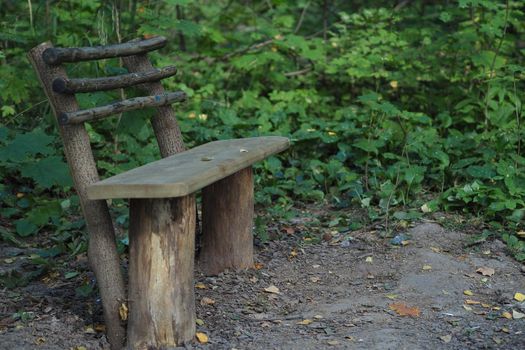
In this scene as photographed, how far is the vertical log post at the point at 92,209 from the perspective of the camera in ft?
11.0

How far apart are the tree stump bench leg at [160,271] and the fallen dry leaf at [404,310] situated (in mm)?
1033

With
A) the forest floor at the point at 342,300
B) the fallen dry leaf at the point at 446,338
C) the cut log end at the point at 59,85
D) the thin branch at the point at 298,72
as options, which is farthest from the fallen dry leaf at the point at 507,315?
the thin branch at the point at 298,72

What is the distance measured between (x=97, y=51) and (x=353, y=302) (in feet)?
5.48

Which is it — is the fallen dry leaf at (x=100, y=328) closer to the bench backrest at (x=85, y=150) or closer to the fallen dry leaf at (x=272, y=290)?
the bench backrest at (x=85, y=150)

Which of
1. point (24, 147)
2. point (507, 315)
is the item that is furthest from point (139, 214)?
point (507, 315)

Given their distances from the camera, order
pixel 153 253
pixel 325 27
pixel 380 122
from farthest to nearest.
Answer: pixel 325 27 → pixel 380 122 → pixel 153 253

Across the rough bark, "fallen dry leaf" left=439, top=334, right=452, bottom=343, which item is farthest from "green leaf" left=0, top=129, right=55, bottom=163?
"fallen dry leaf" left=439, top=334, right=452, bottom=343

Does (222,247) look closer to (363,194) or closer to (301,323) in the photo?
(301,323)

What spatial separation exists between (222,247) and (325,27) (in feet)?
14.2

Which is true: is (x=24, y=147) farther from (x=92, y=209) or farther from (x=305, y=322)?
(x=305, y=322)

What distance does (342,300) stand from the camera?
3.99 m

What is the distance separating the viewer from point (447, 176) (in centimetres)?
548

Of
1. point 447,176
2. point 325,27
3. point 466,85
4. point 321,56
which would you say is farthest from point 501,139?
point 325,27

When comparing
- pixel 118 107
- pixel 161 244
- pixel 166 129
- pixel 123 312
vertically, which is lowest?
pixel 123 312
